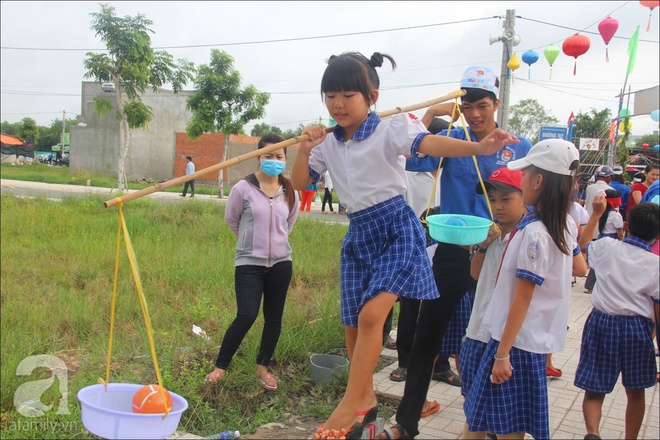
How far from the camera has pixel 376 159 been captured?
2.88 m

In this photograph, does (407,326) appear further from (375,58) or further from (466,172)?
(375,58)

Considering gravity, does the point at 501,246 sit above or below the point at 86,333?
above

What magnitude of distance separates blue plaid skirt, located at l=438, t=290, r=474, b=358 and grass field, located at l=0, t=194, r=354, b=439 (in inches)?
41.4

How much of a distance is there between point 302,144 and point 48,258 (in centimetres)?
645

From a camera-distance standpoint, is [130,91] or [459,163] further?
[130,91]

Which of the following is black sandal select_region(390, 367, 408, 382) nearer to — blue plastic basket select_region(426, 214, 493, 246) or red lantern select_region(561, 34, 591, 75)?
blue plastic basket select_region(426, 214, 493, 246)

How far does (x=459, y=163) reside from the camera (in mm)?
3422

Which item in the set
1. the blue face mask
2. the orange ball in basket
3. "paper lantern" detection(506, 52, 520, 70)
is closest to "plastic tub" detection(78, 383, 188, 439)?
the orange ball in basket

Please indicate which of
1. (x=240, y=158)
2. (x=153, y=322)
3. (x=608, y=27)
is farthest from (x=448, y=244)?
(x=608, y=27)

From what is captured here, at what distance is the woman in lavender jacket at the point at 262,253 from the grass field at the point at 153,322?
210mm

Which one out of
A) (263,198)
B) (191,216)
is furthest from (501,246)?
(191,216)

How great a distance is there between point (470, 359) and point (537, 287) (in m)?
0.54

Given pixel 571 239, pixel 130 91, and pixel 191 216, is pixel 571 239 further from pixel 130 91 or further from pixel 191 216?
pixel 130 91

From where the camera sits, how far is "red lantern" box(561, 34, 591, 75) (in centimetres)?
1241
